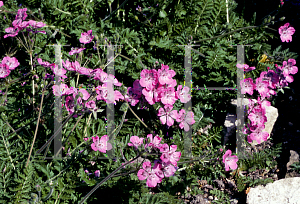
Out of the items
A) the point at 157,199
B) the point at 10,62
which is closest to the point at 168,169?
the point at 157,199

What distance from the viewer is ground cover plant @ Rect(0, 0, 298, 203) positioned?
2309mm

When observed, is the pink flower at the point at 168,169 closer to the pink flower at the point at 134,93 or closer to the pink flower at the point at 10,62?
the pink flower at the point at 134,93

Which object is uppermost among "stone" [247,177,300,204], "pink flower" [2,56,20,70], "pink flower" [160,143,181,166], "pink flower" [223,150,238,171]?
"pink flower" [2,56,20,70]

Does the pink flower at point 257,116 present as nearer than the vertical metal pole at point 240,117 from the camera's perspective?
Yes

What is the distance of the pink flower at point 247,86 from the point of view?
3016mm

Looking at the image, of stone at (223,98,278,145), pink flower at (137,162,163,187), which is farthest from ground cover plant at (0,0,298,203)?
stone at (223,98,278,145)

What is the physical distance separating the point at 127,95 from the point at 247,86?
57.5 inches

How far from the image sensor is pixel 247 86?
307 cm

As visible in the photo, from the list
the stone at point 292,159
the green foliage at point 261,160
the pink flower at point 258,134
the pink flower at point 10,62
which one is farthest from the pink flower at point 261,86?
the pink flower at point 10,62

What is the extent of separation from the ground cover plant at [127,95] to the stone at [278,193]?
136 mm

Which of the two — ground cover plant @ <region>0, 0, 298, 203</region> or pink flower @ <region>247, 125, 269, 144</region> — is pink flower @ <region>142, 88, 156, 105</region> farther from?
pink flower @ <region>247, 125, 269, 144</region>

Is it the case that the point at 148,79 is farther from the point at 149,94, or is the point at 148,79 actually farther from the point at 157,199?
the point at 157,199

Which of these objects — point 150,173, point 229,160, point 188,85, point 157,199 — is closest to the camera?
point 150,173

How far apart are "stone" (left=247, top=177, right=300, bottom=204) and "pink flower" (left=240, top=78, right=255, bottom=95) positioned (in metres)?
1.01
